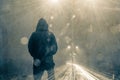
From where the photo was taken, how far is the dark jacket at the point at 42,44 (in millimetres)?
9219

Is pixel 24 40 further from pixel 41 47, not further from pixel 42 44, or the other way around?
pixel 41 47

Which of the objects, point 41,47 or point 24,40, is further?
point 24,40

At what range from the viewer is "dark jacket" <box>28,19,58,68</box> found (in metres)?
9.22

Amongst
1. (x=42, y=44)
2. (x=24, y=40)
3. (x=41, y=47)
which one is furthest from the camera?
(x=24, y=40)

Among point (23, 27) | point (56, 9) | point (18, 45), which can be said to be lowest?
point (18, 45)

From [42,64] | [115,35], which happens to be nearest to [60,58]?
[115,35]

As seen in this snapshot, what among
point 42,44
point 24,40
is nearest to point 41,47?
point 42,44

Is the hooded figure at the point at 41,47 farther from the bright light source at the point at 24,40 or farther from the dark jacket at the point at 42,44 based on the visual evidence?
the bright light source at the point at 24,40

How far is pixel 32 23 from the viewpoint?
18.2 metres

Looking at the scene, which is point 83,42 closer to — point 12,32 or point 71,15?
point 71,15

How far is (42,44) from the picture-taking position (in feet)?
32.2

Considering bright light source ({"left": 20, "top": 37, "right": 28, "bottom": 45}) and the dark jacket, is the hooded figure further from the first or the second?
bright light source ({"left": 20, "top": 37, "right": 28, "bottom": 45})

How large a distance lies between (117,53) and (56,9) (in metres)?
6.18

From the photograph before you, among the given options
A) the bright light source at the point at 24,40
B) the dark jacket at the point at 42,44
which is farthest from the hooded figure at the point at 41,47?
the bright light source at the point at 24,40
